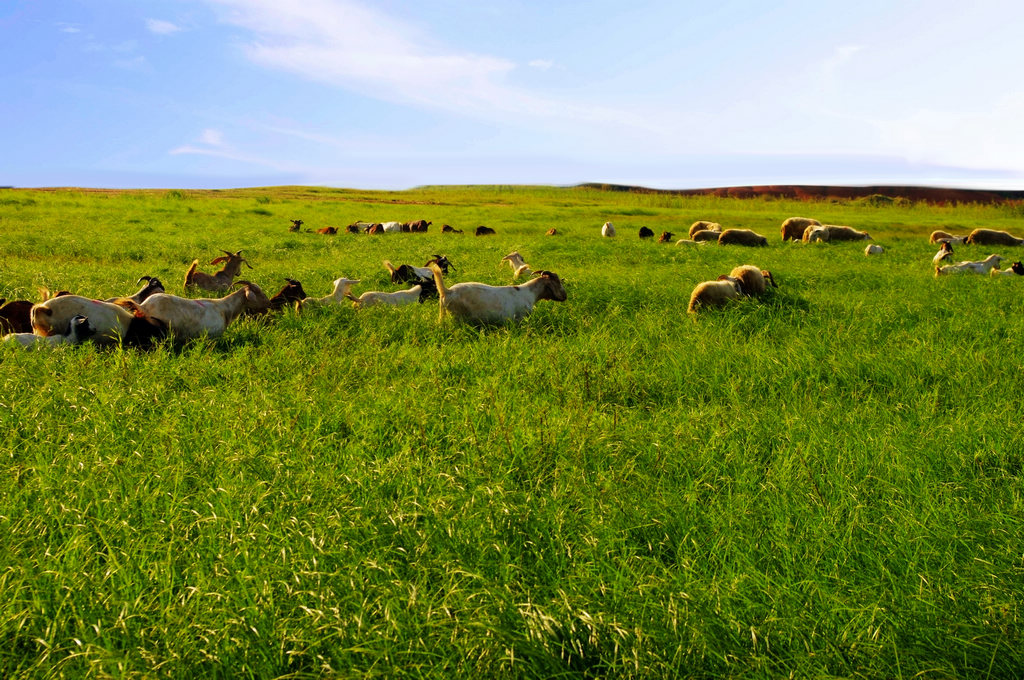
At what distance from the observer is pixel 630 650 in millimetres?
2592

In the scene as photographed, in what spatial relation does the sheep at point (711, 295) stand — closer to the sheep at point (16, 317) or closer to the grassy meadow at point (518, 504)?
the grassy meadow at point (518, 504)

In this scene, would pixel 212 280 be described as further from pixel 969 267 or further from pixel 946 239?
pixel 946 239

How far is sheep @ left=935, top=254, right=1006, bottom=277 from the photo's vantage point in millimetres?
15570

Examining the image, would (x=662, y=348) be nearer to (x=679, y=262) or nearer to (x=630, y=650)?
(x=630, y=650)

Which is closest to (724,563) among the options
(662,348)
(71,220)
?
(662,348)

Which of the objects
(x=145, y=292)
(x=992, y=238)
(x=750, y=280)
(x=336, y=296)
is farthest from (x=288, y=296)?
(x=992, y=238)

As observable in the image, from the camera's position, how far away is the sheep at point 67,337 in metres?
7.36

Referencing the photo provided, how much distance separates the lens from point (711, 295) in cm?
1006

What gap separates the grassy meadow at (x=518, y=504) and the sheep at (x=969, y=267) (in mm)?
7900

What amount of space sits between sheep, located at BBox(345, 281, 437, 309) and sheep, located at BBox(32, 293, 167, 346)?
299 centimetres

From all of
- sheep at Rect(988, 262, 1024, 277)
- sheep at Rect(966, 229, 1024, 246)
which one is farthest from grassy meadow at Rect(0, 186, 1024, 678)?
sheep at Rect(966, 229, 1024, 246)

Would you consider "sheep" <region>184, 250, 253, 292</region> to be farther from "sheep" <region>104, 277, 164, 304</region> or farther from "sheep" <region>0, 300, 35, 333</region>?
"sheep" <region>0, 300, 35, 333</region>

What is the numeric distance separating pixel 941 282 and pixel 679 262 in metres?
5.87

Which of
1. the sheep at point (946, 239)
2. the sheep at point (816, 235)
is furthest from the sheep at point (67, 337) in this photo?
the sheep at point (946, 239)
